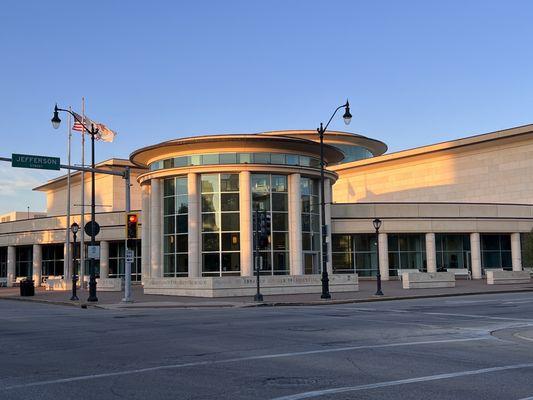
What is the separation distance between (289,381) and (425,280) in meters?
31.5

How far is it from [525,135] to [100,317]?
5247 cm

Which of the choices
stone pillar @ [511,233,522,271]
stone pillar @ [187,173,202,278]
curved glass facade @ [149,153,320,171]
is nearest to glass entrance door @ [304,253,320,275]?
curved glass facade @ [149,153,320,171]

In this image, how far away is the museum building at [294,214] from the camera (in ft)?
141

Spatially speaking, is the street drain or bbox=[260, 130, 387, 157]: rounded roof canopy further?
bbox=[260, 130, 387, 157]: rounded roof canopy

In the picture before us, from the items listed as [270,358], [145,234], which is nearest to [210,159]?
[145,234]

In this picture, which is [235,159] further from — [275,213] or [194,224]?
→ [194,224]

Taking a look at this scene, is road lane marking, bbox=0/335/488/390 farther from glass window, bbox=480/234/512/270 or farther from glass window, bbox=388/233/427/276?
glass window, bbox=480/234/512/270

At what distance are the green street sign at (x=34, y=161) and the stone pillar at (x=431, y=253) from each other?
34342mm

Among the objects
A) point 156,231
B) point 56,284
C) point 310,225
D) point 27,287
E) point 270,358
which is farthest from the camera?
point 56,284

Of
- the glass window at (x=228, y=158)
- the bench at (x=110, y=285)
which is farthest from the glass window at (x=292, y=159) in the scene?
the bench at (x=110, y=285)

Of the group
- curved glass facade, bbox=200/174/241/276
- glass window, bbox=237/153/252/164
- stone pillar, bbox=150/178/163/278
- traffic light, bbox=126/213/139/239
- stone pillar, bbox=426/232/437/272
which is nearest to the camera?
traffic light, bbox=126/213/139/239

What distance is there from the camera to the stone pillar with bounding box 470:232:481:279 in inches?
2125

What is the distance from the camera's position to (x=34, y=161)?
92.3 feet

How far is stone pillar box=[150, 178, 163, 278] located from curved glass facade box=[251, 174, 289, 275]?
24.4ft
